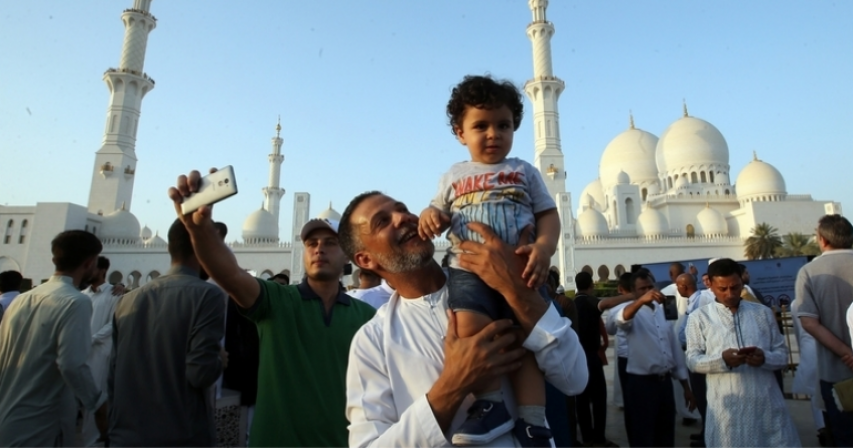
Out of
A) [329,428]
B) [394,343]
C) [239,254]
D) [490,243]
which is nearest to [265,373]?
[329,428]

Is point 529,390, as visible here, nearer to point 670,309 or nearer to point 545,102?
point 670,309

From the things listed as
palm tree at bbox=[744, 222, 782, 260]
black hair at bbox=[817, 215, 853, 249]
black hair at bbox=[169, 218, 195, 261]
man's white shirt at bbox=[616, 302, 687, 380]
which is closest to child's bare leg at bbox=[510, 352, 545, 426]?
black hair at bbox=[169, 218, 195, 261]

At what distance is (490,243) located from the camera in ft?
5.11

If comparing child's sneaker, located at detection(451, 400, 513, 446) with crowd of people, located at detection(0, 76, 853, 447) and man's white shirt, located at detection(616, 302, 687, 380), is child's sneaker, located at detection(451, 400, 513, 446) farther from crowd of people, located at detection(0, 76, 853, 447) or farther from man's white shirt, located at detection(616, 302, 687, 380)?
man's white shirt, located at detection(616, 302, 687, 380)

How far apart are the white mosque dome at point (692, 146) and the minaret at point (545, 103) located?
13.3m

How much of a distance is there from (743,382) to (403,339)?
107 inches

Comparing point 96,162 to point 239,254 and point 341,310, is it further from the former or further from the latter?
point 341,310

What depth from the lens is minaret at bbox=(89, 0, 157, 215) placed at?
31.2m

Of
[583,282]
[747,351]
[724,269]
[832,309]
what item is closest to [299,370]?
[747,351]

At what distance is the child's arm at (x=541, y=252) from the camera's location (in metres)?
1.47

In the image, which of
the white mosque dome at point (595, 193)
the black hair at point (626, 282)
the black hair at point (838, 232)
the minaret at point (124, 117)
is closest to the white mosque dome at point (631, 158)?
the white mosque dome at point (595, 193)

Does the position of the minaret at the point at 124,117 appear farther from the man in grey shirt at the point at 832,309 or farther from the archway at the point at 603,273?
the man in grey shirt at the point at 832,309

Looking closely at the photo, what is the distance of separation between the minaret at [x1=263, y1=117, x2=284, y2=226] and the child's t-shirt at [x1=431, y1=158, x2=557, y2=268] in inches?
1443

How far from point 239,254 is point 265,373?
3189 centimetres
